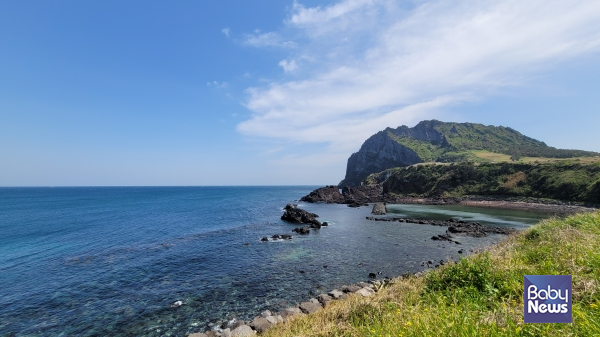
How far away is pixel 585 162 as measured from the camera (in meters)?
85.9

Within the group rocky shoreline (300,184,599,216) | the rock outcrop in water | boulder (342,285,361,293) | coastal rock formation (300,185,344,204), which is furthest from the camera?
coastal rock formation (300,185,344,204)

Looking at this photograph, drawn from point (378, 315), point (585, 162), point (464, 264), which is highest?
point (585, 162)

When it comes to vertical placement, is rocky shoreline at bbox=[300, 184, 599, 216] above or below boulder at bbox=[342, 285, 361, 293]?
above

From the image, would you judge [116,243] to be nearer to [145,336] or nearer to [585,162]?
[145,336]

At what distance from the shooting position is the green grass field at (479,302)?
6.08 metres

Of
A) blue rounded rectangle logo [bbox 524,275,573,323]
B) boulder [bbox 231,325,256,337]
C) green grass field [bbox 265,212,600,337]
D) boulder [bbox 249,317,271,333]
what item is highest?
blue rounded rectangle logo [bbox 524,275,573,323]

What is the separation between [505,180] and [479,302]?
114472mm

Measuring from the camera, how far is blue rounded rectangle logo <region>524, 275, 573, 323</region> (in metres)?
6.03

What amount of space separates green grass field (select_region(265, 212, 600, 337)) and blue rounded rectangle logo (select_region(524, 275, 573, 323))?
21 centimetres

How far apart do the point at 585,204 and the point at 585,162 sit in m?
30.3

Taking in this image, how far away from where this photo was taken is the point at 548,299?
6305mm

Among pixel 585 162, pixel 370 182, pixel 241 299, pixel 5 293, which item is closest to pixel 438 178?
pixel 585 162

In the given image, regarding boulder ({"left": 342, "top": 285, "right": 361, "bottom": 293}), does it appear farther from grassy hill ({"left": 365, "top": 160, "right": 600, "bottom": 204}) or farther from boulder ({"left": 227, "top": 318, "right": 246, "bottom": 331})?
grassy hill ({"left": 365, "top": 160, "right": 600, "bottom": 204})

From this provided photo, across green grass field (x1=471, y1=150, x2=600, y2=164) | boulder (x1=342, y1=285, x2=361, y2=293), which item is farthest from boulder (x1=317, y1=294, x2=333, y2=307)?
green grass field (x1=471, y1=150, x2=600, y2=164)
